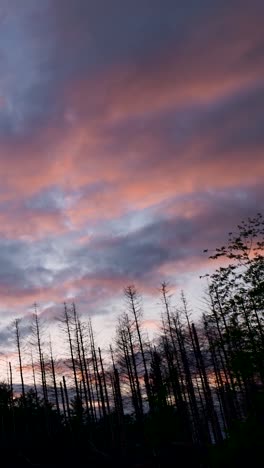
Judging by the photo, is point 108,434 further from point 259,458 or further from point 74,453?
point 259,458

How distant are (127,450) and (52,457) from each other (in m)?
8.02

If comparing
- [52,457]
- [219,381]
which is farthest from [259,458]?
[219,381]

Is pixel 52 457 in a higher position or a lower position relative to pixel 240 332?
lower

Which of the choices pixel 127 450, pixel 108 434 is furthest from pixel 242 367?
pixel 108 434

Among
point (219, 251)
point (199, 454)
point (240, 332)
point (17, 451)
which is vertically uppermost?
point (219, 251)

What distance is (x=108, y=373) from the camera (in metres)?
55.2

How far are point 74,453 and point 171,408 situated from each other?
38.6ft

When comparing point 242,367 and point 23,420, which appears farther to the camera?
point 23,420

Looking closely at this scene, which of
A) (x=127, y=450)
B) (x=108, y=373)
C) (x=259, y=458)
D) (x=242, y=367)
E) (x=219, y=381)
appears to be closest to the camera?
(x=259, y=458)

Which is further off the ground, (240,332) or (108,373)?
(108,373)

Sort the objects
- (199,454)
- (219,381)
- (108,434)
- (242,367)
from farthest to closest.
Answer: (108,434) → (219,381) → (199,454) → (242,367)

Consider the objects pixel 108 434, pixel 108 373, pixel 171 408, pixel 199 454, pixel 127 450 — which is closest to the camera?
pixel 171 408

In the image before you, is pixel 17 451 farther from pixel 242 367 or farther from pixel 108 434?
pixel 242 367

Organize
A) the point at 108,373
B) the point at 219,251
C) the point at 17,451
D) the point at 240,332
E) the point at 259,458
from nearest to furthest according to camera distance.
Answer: the point at 259,458
the point at 240,332
the point at 219,251
the point at 17,451
the point at 108,373
